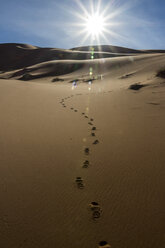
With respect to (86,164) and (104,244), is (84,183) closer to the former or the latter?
(86,164)

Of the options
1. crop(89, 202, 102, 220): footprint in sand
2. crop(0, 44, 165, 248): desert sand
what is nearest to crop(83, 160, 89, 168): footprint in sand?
crop(0, 44, 165, 248): desert sand

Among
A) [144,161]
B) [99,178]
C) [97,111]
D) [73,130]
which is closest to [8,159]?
[99,178]

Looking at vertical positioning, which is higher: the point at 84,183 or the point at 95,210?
the point at 84,183

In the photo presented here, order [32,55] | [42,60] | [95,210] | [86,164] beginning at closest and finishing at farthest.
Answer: [95,210] → [86,164] → [42,60] → [32,55]

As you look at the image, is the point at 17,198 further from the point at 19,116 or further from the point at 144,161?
the point at 19,116

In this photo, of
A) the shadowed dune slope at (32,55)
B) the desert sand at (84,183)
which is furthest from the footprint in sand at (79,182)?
the shadowed dune slope at (32,55)

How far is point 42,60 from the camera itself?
55969 mm

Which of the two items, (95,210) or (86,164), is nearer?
(95,210)

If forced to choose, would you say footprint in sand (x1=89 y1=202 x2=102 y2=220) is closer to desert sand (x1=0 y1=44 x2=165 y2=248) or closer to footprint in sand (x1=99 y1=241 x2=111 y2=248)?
desert sand (x1=0 y1=44 x2=165 y2=248)

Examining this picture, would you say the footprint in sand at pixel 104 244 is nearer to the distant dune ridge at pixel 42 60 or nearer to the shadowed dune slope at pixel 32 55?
the distant dune ridge at pixel 42 60

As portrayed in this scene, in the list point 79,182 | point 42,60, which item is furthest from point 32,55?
point 79,182

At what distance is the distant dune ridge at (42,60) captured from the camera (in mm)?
34344

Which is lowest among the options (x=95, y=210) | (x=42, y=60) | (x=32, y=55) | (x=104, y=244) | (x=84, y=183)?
(x=104, y=244)

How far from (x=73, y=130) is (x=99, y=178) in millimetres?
2094
